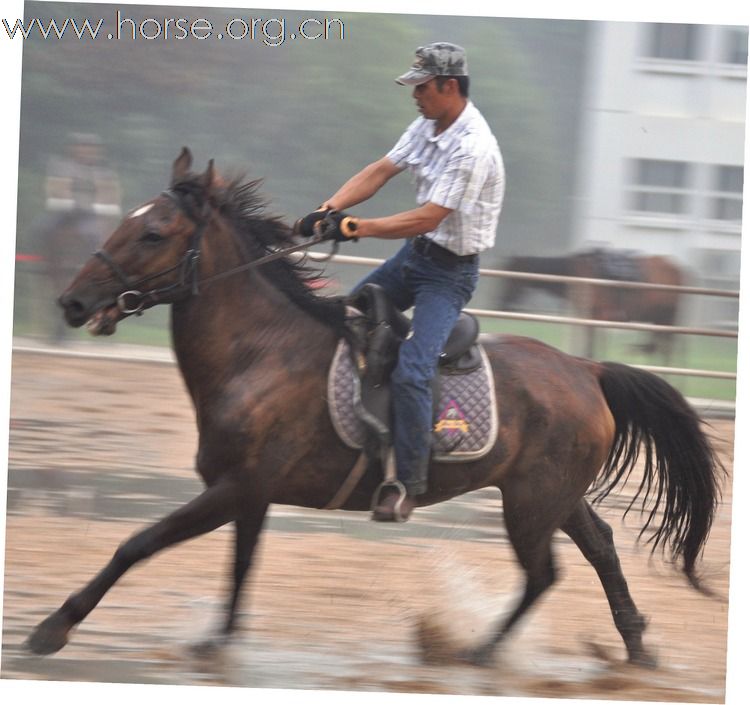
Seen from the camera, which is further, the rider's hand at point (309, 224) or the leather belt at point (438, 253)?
the leather belt at point (438, 253)

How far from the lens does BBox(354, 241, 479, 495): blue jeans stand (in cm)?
448

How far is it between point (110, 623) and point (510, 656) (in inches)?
68.0

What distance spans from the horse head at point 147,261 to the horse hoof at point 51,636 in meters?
1.10

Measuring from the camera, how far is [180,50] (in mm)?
13125

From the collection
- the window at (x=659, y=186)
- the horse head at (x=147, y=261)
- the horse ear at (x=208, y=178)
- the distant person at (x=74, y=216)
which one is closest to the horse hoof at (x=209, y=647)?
the horse head at (x=147, y=261)

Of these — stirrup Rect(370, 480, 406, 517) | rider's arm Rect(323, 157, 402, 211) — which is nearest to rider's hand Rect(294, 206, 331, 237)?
rider's arm Rect(323, 157, 402, 211)

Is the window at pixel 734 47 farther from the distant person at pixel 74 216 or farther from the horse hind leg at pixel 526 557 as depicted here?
the horse hind leg at pixel 526 557

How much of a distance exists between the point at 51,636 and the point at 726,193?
407 inches

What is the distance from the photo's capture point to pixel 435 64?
4.49 meters

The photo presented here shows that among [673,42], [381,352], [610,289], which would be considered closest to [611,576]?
[381,352]

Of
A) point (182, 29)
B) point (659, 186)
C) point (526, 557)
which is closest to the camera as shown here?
point (526, 557)

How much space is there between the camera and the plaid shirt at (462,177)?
4461 mm

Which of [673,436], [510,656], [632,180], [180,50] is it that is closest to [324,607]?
[510,656]

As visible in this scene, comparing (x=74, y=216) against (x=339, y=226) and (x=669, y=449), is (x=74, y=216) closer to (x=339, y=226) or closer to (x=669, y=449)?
(x=339, y=226)
